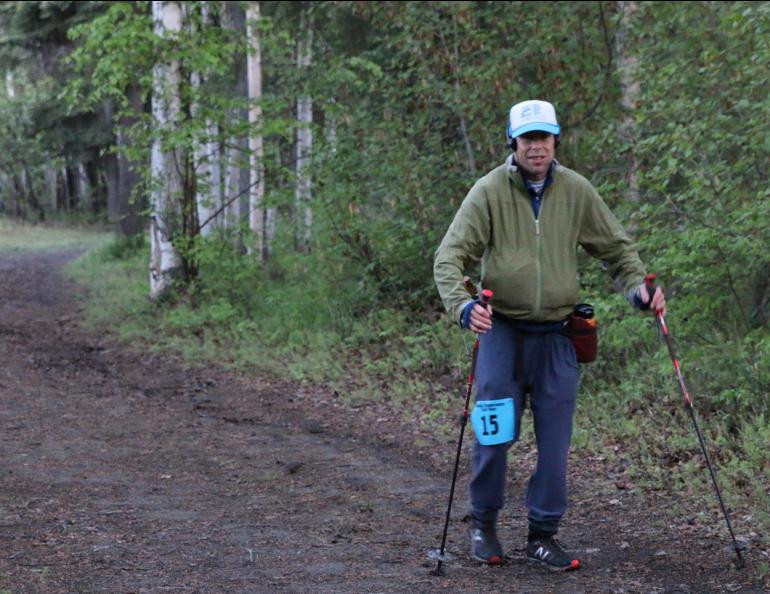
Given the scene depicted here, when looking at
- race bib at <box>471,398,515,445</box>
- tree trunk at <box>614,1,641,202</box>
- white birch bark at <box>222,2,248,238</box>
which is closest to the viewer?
race bib at <box>471,398,515,445</box>

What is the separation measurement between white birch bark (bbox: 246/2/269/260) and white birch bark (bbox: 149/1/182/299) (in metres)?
1.12

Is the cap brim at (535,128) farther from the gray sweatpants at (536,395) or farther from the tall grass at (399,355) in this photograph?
the tall grass at (399,355)

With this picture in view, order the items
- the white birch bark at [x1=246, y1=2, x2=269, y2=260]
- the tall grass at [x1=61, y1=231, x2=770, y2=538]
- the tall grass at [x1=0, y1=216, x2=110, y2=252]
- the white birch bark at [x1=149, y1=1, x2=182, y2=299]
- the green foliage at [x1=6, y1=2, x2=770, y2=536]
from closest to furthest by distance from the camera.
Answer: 1. the tall grass at [x1=61, y1=231, x2=770, y2=538]
2. the green foliage at [x1=6, y1=2, x2=770, y2=536]
3. the white birch bark at [x1=149, y1=1, x2=182, y2=299]
4. the white birch bark at [x1=246, y1=2, x2=269, y2=260]
5. the tall grass at [x1=0, y1=216, x2=110, y2=252]

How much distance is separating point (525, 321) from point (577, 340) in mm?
299

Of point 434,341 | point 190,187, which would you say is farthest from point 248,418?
point 190,187

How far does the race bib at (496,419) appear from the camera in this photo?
565 centimetres

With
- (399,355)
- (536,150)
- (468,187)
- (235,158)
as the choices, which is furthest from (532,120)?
(235,158)

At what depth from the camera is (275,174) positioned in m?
17.2

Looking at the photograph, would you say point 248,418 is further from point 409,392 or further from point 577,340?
point 577,340

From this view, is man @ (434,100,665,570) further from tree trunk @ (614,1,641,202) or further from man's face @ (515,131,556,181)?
tree trunk @ (614,1,641,202)

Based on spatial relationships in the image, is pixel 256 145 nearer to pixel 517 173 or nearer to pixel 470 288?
pixel 470 288

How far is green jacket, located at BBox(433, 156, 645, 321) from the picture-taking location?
562 centimetres

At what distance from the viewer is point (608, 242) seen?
587 centimetres

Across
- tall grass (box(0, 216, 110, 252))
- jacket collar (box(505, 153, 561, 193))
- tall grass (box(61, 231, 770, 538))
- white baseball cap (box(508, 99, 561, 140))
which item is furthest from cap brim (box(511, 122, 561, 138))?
tall grass (box(0, 216, 110, 252))
